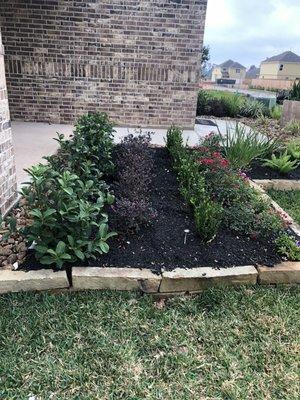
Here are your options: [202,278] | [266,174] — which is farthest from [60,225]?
[266,174]

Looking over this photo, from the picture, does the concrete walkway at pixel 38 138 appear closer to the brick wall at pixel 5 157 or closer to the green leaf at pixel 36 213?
the brick wall at pixel 5 157

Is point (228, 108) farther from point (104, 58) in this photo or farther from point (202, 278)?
point (202, 278)

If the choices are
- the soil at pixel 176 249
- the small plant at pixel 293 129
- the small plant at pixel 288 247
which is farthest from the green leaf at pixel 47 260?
the small plant at pixel 293 129

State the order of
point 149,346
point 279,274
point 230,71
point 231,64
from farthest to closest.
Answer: point 231,64
point 230,71
point 279,274
point 149,346

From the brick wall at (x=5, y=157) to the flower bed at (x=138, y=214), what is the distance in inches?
7.1

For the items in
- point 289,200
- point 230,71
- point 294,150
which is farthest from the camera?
point 230,71

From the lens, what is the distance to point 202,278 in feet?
6.94

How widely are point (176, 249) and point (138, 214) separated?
39cm

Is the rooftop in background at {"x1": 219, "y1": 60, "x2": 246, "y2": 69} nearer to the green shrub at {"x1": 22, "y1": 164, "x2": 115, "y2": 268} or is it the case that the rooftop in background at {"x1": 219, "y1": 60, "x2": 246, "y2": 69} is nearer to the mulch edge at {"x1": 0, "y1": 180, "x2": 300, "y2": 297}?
the mulch edge at {"x1": 0, "y1": 180, "x2": 300, "y2": 297}

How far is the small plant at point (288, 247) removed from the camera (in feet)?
7.85

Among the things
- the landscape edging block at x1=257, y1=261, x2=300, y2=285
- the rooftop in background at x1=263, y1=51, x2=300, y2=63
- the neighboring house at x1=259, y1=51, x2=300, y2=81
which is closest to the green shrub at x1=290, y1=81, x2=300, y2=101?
the landscape edging block at x1=257, y1=261, x2=300, y2=285

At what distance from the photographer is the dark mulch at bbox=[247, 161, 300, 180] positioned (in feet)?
13.5

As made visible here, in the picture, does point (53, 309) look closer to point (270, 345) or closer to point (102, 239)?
point (102, 239)

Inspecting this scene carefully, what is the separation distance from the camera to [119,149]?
387cm
